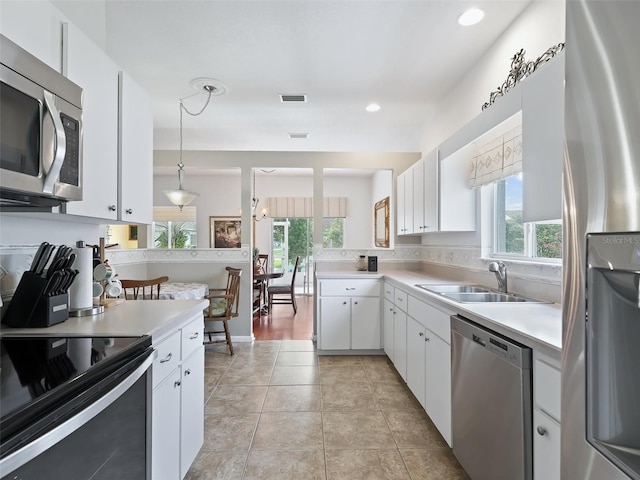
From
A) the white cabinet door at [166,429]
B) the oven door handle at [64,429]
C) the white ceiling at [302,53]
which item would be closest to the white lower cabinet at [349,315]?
the white ceiling at [302,53]

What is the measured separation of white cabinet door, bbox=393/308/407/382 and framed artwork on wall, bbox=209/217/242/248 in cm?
535

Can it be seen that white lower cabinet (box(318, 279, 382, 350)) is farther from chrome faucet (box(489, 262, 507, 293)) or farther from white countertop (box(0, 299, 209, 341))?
white countertop (box(0, 299, 209, 341))

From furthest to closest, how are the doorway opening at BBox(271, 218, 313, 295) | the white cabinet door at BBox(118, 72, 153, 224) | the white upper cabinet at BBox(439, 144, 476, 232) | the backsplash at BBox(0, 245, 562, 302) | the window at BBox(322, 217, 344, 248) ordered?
1. the doorway opening at BBox(271, 218, 313, 295)
2. the window at BBox(322, 217, 344, 248)
3. the white upper cabinet at BBox(439, 144, 476, 232)
4. the white cabinet door at BBox(118, 72, 153, 224)
5. the backsplash at BBox(0, 245, 562, 302)

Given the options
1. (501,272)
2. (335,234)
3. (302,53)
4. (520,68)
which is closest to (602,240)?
(501,272)

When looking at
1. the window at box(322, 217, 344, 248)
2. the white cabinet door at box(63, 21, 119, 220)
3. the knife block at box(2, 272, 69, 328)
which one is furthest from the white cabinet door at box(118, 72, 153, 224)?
the window at box(322, 217, 344, 248)

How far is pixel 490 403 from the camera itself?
1.42m

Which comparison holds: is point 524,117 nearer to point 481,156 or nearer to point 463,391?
point 481,156

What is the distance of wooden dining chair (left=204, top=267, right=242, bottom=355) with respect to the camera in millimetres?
3680

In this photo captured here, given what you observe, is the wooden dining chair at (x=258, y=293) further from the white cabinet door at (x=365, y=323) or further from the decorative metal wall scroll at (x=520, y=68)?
the decorative metal wall scroll at (x=520, y=68)

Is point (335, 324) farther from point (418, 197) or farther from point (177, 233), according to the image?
point (177, 233)

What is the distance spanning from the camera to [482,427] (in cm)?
148

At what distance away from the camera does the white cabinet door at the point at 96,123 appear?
1411 mm

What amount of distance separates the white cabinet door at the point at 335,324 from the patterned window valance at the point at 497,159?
177cm

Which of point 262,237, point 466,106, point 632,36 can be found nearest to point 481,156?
point 466,106
